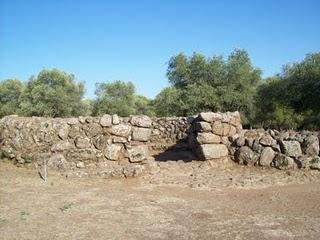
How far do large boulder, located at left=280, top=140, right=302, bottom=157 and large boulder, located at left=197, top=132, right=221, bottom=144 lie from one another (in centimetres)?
194

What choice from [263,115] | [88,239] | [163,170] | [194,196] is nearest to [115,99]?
[263,115]

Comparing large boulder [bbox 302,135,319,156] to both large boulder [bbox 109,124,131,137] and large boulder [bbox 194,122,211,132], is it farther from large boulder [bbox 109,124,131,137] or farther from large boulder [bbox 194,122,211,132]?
large boulder [bbox 109,124,131,137]

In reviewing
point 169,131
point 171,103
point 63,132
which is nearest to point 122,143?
point 63,132

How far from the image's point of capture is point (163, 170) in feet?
38.3

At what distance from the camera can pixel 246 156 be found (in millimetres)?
11977

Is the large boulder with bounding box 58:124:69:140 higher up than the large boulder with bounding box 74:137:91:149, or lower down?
higher up

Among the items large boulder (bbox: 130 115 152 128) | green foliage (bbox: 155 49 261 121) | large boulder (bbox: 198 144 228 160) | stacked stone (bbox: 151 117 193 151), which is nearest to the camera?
large boulder (bbox: 198 144 228 160)

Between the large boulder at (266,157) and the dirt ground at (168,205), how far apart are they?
31cm

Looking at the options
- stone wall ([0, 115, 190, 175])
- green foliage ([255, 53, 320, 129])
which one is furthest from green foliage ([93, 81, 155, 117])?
stone wall ([0, 115, 190, 175])

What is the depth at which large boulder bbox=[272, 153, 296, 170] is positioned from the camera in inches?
448

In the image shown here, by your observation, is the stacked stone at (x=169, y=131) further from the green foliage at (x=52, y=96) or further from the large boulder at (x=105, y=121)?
the green foliage at (x=52, y=96)

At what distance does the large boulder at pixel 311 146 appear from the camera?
37.7ft

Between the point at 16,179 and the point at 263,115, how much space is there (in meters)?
21.5

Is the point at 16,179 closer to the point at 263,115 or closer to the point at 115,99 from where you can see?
Result: the point at 263,115
